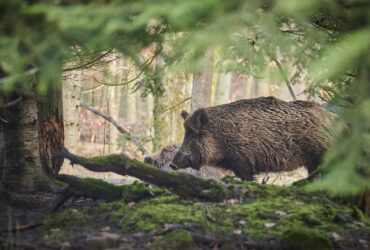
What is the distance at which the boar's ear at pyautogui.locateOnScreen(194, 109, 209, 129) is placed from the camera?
1024 centimetres

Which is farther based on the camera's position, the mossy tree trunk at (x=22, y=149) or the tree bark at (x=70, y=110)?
the tree bark at (x=70, y=110)

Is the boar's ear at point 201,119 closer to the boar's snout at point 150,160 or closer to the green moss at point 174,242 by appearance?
the boar's snout at point 150,160

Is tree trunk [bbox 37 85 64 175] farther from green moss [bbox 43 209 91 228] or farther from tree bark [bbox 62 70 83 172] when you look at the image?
tree bark [bbox 62 70 83 172]

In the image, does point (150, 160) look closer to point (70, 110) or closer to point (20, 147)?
point (70, 110)

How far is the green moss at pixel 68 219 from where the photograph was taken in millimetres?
5617

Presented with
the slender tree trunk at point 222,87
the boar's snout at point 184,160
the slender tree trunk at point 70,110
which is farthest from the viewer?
the slender tree trunk at point 222,87

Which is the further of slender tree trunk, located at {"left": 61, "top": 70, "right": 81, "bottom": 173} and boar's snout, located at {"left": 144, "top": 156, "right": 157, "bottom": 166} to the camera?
boar's snout, located at {"left": 144, "top": 156, "right": 157, "bottom": 166}

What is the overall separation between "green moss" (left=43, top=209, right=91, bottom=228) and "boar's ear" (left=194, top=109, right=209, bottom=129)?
466 centimetres

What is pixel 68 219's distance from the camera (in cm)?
568

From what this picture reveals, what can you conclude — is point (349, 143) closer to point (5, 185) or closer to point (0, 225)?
point (0, 225)

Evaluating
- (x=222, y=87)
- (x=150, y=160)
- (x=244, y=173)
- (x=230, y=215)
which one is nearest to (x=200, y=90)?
(x=150, y=160)

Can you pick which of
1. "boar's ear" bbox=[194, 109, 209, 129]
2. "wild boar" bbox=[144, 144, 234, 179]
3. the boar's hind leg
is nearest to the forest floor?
the boar's hind leg

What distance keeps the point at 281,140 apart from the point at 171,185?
437cm

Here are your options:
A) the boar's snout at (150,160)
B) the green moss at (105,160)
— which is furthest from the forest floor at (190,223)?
the boar's snout at (150,160)
